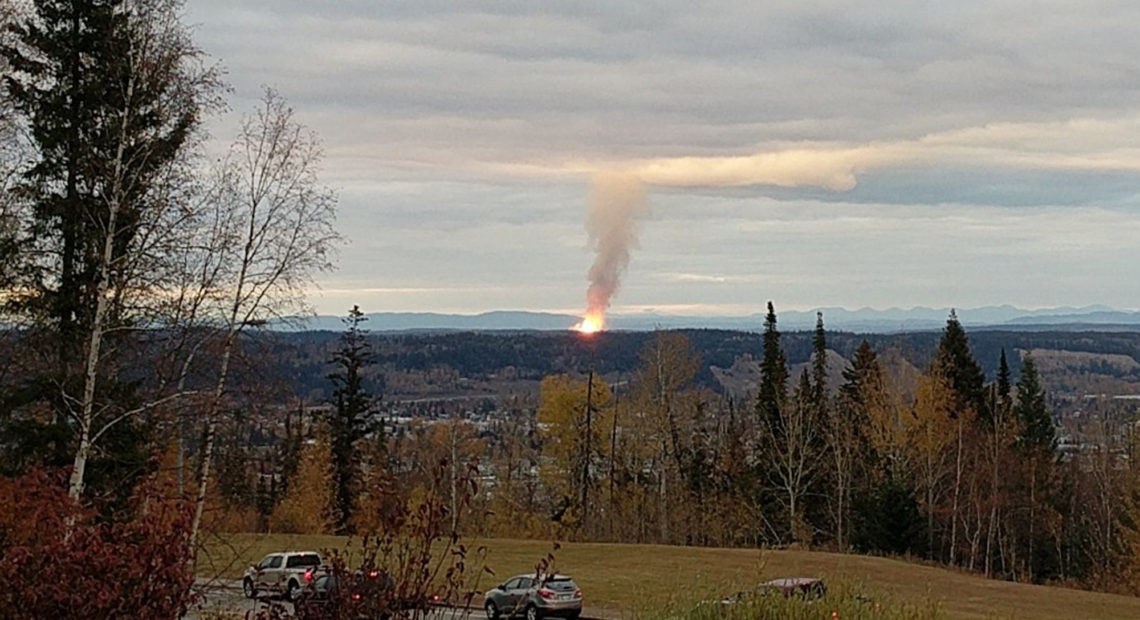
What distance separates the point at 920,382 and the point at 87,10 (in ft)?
152

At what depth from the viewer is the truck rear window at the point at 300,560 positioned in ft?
98.6

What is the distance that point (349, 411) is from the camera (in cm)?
5712

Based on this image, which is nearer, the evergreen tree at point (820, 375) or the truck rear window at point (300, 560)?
the truck rear window at point (300, 560)

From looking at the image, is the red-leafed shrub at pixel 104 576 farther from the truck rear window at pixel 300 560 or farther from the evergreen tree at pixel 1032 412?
the evergreen tree at pixel 1032 412

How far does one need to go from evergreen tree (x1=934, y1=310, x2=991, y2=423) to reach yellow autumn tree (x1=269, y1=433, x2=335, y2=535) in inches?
1284

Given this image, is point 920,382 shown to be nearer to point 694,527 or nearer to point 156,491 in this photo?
point 694,527

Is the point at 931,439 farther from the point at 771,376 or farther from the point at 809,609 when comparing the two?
the point at 809,609

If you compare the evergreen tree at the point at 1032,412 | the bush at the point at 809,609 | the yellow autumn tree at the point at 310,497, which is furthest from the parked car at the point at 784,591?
the evergreen tree at the point at 1032,412

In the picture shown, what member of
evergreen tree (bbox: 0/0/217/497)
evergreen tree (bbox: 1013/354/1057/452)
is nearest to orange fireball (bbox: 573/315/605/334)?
evergreen tree (bbox: 1013/354/1057/452)

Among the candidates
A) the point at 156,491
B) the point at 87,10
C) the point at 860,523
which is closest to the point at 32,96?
the point at 87,10

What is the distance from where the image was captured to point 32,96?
21.3 m

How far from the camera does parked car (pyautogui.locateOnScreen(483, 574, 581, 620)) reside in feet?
84.7

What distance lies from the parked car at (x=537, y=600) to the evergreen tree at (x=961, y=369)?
39.3 m

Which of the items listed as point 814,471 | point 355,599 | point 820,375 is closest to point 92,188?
point 355,599
